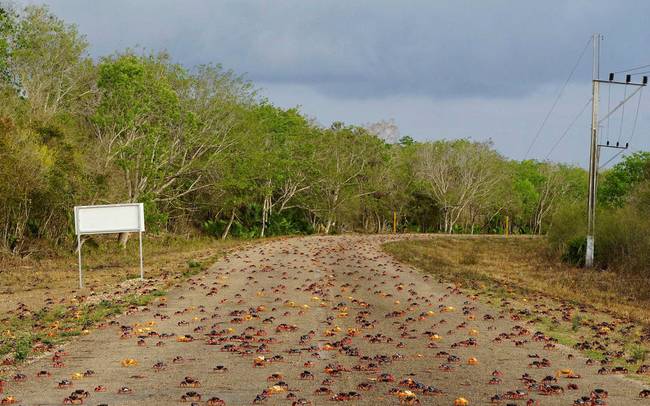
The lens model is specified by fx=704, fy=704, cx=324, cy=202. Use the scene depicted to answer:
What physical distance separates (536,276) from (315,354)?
2231 centimetres

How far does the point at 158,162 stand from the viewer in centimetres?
3950

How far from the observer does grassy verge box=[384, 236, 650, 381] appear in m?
13.9

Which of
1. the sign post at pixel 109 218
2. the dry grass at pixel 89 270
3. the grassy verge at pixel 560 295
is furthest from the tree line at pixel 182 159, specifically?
the grassy verge at pixel 560 295

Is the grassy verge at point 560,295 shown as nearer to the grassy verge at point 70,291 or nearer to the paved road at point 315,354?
the paved road at point 315,354

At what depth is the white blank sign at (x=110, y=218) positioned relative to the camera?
21297 millimetres

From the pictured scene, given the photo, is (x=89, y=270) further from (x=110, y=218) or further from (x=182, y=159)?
(x=182, y=159)

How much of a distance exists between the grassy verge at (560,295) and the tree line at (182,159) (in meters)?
13.9

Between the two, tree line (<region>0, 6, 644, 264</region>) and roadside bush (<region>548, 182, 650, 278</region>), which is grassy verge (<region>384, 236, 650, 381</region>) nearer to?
roadside bush (<region>548, 182, 650, 278</region>)

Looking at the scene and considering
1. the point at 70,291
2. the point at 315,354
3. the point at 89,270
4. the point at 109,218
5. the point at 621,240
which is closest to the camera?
the point at 315,354

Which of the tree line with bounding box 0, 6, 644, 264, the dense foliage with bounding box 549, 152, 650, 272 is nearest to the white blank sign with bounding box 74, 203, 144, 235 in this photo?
the tree line with bounding box 0, 6, 644, 264

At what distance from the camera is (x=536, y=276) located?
104 feet

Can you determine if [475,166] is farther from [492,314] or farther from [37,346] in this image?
[37,346]

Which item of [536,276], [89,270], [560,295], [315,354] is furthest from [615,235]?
[315,354]

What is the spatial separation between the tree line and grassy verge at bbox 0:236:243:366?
137 inches
